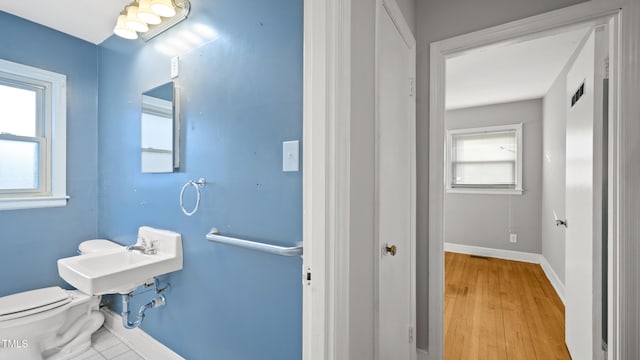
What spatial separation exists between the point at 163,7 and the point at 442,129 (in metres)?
1.80

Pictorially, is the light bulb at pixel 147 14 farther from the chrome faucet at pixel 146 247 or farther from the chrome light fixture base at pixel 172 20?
the chrome faucet at pixel 146 247

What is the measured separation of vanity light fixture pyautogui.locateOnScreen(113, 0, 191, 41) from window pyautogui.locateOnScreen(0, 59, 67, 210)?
0.87 m

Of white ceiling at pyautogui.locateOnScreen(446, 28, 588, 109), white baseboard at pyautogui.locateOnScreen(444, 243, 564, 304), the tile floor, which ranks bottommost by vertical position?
the tile floor

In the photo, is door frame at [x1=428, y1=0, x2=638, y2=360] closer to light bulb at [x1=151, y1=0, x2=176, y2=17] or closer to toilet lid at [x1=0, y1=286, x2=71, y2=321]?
light bulb at [x1=151, y1=0, x2=176, y2=17]

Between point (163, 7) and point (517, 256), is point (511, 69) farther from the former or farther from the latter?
point (163, 7)

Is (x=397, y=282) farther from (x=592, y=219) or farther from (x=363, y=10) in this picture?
(x=363, y=10)

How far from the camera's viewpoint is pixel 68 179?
2.15 meters

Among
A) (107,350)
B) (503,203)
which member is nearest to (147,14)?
(107,350)

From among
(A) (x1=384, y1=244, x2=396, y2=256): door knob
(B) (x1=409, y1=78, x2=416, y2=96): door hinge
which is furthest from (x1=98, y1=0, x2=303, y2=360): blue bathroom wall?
(B) (x1=409, y1=78, x2=416, y2=96): door hinge

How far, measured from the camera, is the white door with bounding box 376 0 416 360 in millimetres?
1133

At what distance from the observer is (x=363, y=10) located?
968mm

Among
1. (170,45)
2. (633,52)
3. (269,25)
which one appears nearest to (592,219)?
(633,52)

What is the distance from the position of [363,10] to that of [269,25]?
0.44 meters

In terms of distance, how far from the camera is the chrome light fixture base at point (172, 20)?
1526mm
